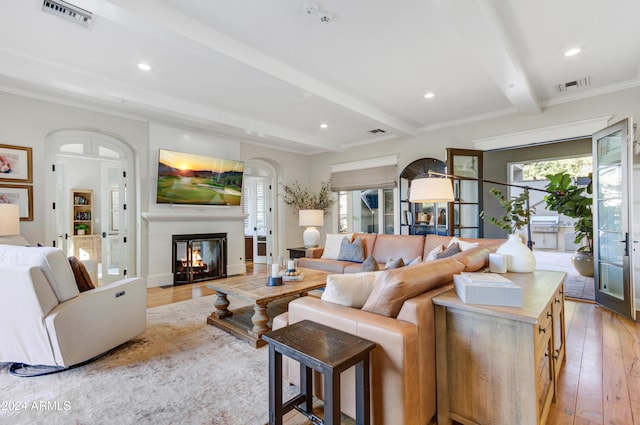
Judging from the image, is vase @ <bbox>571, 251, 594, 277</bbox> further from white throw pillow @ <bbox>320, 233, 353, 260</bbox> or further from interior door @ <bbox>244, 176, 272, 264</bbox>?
interior door @ <bbox>244, 176, 272, 264</bbox>

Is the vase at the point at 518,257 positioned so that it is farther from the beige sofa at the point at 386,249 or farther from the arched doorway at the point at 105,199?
the arched doorway at the point at 105,199

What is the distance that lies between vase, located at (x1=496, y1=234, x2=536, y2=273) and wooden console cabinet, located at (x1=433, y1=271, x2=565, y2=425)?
476 mm

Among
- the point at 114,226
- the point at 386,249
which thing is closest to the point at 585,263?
the point at 386,249

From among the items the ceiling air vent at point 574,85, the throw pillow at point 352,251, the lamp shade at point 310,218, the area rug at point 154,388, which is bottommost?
the area rug at point 154,388

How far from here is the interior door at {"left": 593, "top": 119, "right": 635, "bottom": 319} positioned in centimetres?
332

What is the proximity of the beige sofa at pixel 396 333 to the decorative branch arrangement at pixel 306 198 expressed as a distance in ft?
17.1

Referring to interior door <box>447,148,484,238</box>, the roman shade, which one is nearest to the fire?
the roman shade

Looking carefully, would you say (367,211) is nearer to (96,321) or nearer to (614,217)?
(614,217)

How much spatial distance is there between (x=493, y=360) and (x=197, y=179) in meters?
5.08

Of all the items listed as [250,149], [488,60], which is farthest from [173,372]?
[250,149]

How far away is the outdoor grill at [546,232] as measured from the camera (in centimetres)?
911

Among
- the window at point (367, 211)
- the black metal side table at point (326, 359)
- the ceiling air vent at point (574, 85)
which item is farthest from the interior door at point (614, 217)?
the black metal side table at point (326, 359)

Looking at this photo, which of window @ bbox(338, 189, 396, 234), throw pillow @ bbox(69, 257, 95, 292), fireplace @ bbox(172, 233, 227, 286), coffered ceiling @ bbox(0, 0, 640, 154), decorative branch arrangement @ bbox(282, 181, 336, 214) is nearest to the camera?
coffered ceiling @ bbox(0, 0, 640, 154)

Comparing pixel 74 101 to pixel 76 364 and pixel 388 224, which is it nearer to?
pixel 76 364
